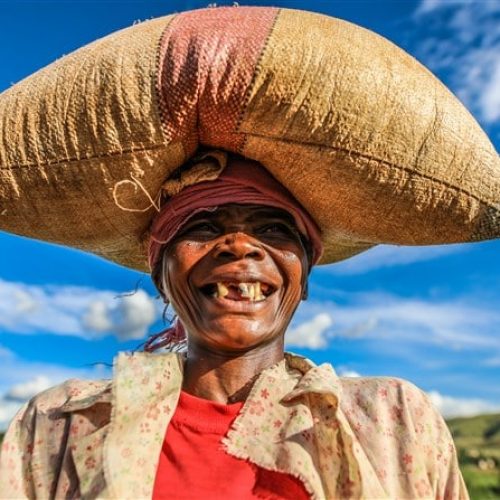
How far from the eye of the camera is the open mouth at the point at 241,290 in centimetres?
203

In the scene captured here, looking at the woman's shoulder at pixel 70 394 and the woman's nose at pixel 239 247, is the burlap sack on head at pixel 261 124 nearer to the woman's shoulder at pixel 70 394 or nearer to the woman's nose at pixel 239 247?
the woman's nose at pixel 239 247

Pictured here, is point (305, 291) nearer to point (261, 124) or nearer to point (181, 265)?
point (181, 265)

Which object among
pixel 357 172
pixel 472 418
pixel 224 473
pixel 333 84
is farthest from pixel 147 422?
pixel 472 418

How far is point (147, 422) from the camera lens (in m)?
1.94

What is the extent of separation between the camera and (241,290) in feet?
6.68

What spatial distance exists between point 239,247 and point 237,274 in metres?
Result: 0.07

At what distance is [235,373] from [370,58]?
91cm

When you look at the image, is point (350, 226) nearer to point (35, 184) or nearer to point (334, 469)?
point (334, 469)

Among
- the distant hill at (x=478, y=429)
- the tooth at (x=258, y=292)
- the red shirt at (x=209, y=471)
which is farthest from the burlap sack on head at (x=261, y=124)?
the distant hill at (x=478, y=429)

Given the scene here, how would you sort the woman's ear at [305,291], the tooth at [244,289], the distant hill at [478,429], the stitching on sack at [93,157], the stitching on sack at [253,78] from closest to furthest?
the stitching on sack at [253,78]
the stitching on sack at [93,157]
the tooth at [244,289]
the woman's ear at [305,291]
the distant hill at [478,429]

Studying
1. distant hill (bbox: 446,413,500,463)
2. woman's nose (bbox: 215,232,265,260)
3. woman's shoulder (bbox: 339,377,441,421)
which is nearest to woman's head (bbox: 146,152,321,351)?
woman's nose (bbox: 215,232,265,260)

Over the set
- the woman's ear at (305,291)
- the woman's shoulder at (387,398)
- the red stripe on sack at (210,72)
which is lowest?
the woman's shoulder at (387,398)

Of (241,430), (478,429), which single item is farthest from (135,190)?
(478,429)

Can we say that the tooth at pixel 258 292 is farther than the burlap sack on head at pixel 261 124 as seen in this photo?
Yes
